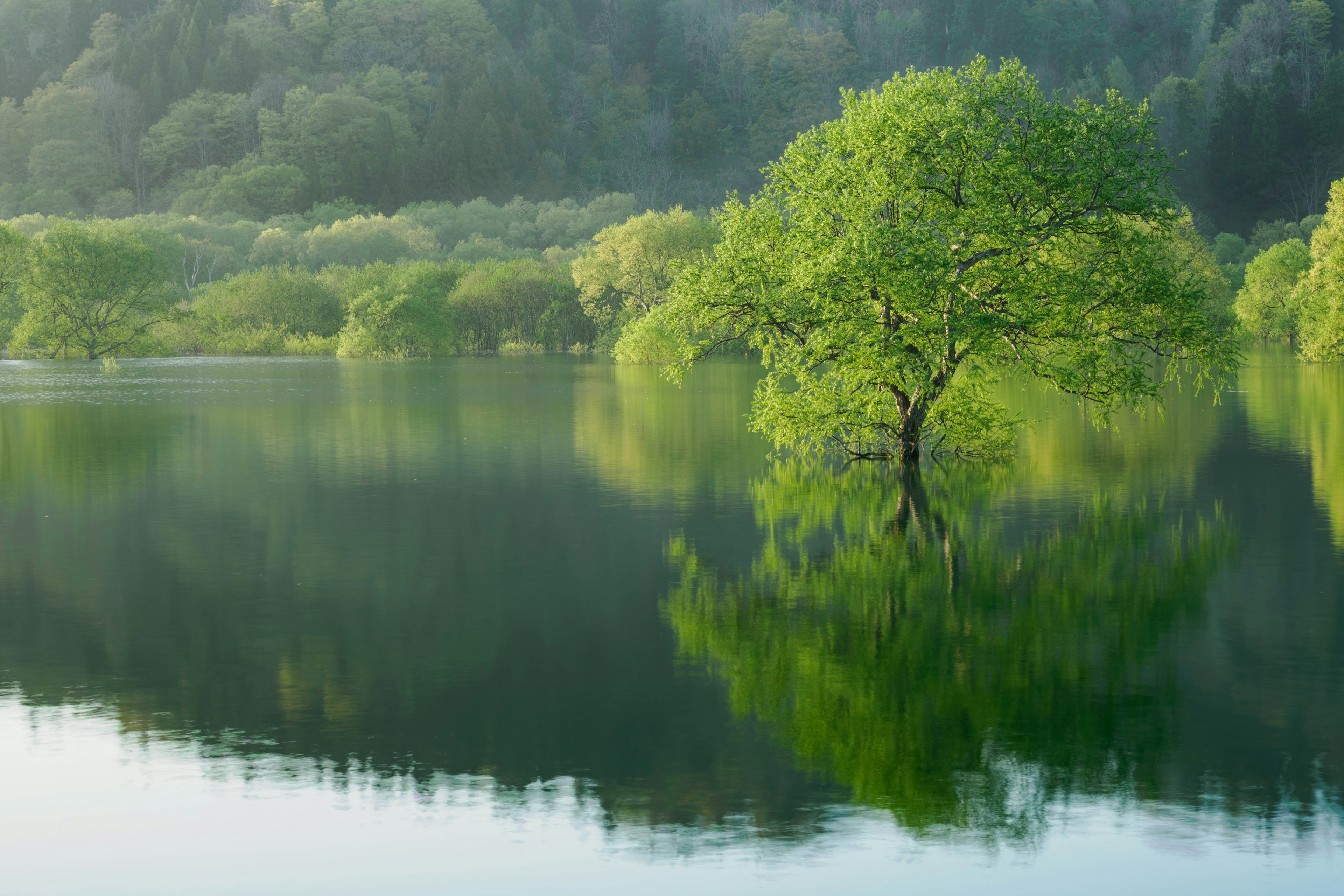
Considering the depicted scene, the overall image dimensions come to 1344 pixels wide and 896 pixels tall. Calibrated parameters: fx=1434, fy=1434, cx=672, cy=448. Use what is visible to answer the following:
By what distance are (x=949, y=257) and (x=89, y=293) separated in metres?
93.9

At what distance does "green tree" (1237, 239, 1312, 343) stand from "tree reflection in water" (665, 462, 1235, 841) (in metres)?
92.0

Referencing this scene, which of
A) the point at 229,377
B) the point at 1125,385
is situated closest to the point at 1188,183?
the point at 229,377

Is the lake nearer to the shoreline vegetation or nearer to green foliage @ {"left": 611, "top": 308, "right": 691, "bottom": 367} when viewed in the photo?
the shoreline vegetation

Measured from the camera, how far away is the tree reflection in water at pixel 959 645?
1080 centimetres

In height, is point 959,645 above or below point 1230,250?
below

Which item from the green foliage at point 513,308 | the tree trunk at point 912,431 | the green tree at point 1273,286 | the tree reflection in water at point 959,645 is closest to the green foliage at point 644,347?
the green foliage at point 513,308

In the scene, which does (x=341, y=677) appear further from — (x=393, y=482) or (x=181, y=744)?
(x=393, y=482)

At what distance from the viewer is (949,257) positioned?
1071 inches

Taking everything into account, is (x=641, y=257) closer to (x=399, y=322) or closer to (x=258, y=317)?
(x=399, y=322)

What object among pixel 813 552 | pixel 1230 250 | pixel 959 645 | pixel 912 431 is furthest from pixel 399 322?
pixel 959 645

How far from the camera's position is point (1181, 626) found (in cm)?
1576

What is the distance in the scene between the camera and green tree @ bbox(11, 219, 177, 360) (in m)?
105

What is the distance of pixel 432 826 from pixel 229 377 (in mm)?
76205

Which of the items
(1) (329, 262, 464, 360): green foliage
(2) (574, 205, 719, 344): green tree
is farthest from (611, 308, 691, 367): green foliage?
(1) (329, 262, 464, 360): green foliage
